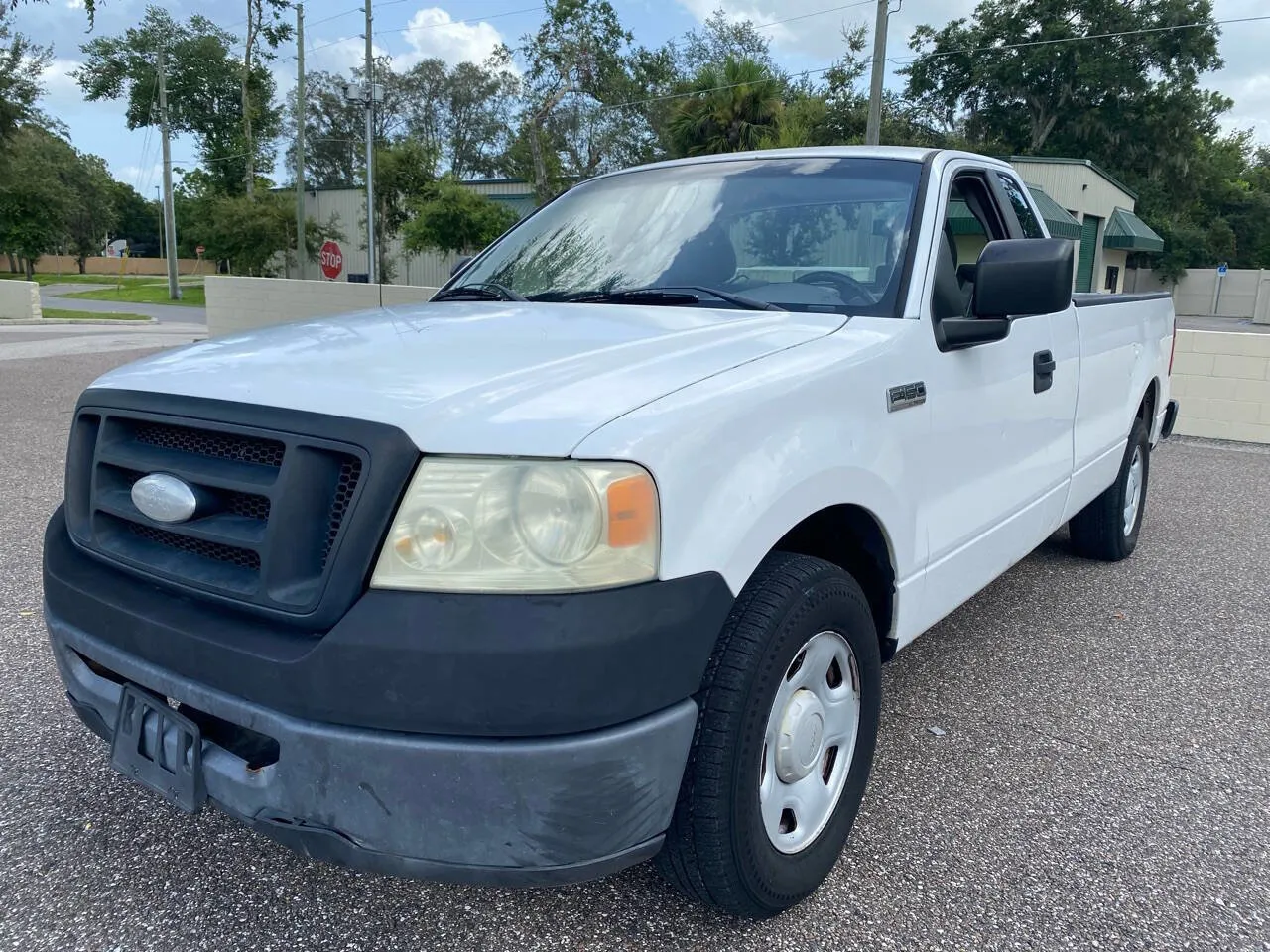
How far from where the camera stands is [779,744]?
80.9 inches

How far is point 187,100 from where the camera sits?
55906 mm

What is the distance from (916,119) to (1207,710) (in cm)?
4971

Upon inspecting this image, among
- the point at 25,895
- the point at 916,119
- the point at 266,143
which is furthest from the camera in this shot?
the point at 266,143

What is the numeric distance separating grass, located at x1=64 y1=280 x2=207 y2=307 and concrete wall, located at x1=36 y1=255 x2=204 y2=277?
97.8 feet

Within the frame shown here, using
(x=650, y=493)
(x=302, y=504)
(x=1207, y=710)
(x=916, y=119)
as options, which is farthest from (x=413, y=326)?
(x=916, y=119)

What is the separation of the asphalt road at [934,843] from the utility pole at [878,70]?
54.2 feet

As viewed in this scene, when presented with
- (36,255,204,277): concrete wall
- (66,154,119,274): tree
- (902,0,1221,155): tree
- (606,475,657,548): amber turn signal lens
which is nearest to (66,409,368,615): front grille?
(606,475,657,548): amber turn signal lens

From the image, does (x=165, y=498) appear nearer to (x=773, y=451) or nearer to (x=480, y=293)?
(x=773, y=451)

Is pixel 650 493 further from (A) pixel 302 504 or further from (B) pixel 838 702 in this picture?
(B) pixel 838 702

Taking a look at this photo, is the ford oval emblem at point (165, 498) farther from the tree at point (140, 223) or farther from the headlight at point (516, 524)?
the tree at point (140, 223)

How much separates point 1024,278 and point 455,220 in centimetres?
3221

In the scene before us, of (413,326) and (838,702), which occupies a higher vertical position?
(413,326)

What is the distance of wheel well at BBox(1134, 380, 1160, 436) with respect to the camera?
514 centimetres

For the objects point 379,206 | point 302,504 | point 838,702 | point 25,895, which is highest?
point 379,206
